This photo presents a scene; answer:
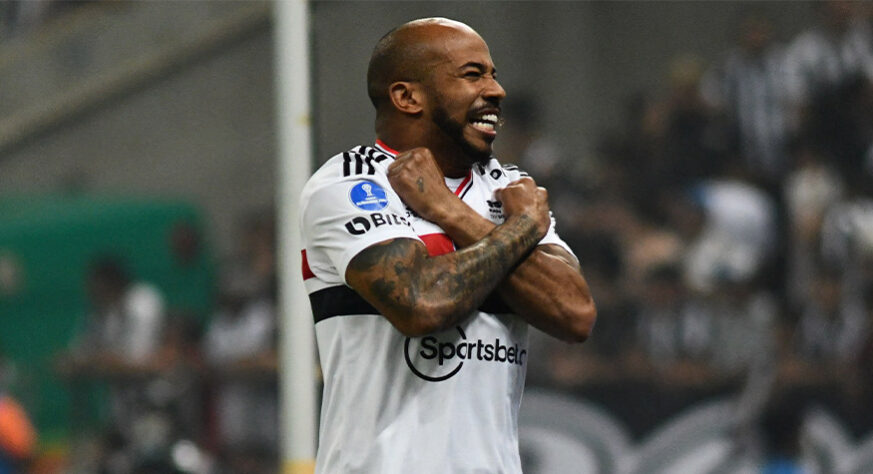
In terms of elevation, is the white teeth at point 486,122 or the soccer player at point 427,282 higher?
the white teeth at point 486,122

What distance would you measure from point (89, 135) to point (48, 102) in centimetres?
53

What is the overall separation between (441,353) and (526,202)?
1.35ft

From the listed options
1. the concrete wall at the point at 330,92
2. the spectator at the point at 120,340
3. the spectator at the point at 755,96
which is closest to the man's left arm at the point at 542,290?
the concrete wall at the point at 330,92

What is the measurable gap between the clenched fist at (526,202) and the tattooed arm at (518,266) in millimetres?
74

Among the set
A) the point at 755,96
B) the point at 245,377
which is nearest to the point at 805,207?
the point at 755,96

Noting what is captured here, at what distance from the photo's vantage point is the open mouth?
3072mm

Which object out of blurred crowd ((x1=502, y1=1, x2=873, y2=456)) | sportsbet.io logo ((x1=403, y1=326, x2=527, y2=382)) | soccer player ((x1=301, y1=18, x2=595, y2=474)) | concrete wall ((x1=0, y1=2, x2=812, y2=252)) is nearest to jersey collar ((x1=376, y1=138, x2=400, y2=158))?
soccer player ((x1=301, y1=18, x2=595, y2=474))

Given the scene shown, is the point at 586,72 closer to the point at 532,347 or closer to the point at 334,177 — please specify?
the point at 532,347

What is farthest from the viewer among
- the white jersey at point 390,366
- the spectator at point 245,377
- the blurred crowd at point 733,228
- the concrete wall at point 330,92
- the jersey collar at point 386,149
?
the spectator at point 245,377

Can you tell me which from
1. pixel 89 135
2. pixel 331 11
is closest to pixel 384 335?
pixel 331 11

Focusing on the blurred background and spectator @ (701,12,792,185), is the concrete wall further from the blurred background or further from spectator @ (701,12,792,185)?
spectator @ (701,12,792,185)

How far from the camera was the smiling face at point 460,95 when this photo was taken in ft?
10.0

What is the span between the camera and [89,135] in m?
12.9

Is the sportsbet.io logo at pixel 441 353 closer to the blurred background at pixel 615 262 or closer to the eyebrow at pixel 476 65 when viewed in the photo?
the eyebrow at pixel 476 65
